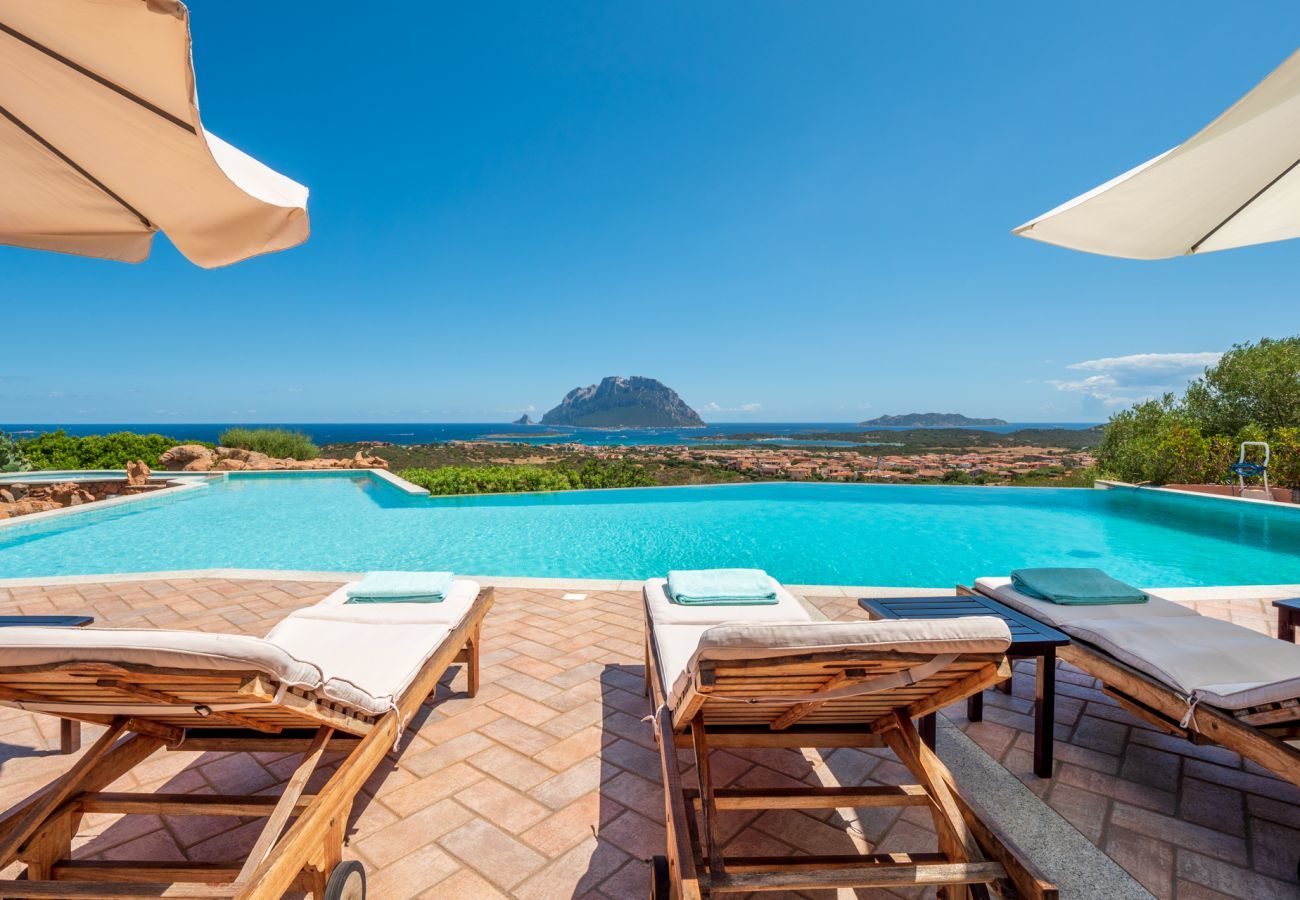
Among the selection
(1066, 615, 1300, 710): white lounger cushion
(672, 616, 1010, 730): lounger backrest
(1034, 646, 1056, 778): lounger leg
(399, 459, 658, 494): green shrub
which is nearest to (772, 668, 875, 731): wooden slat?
(672, 616, 1010, 730): lounger backrest

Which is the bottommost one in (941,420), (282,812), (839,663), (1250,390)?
(282,812)

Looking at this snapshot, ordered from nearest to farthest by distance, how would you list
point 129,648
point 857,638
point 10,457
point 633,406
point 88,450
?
point 129,648 < point 857,638 < point 10,457 < point 88,450 < point 633,406

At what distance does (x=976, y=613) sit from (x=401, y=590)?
8.35 feet

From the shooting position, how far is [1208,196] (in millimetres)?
2229

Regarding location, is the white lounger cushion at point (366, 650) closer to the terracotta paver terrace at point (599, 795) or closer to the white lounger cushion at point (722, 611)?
the terracotta paver terrace at point (599, 795)

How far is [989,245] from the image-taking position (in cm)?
1491

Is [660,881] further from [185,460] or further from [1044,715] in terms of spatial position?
[185,460]

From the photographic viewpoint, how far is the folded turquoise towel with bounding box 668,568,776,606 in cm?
253

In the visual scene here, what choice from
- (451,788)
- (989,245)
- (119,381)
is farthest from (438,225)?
(119,381)

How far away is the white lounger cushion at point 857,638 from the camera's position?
1.18 metres

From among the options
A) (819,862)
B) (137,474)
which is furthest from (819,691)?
(137,474)

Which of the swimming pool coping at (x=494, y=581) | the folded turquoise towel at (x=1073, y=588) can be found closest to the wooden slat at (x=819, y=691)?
the folded turquoise towel at (x=1073, y=588)

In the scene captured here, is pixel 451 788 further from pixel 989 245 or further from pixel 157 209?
pixel 989 245

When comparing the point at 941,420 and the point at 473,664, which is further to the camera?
the point at 941,420
